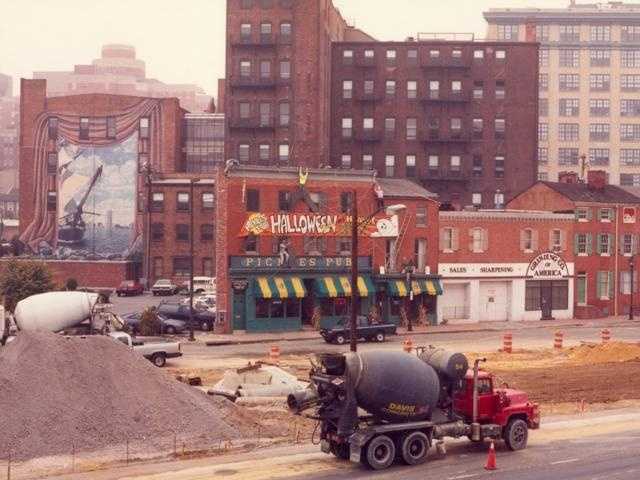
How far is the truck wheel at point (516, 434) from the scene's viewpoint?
28.9 m

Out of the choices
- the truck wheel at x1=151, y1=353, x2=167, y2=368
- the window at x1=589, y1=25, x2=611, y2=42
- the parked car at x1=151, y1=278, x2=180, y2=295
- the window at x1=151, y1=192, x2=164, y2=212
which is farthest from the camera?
the window at x1=589, y1=25, x2=611, y2=42

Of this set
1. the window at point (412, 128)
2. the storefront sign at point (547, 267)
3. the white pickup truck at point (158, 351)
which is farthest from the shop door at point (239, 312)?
the window at point (412, 128)

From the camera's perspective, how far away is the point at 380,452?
1029 inches

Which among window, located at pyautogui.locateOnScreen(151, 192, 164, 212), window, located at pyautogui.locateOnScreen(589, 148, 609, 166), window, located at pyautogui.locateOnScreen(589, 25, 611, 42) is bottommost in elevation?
window, located at pyautogui.locateOnScreen(151, 192, 164, 212)

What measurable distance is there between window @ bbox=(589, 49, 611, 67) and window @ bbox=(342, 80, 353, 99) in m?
59.6

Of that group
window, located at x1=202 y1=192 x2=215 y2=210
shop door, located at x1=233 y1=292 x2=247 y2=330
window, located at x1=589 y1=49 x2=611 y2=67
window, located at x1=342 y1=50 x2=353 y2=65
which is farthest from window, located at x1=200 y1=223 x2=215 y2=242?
window, located at x1=589 y1=49 x2=611 y2=67

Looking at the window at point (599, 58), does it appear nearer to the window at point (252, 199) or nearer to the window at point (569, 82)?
the window at point (569, 82)

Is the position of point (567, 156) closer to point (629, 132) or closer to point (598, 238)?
point (629, 132)

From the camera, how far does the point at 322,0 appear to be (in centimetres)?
10544

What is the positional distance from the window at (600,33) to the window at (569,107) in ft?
40.1

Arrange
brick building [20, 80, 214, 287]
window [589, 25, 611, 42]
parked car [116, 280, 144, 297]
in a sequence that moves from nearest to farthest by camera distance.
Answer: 1. parked car [116, 280, 144, 297]
2. brick building [20, 80, 214, 287]
3. window [589, 25, 611, 42]

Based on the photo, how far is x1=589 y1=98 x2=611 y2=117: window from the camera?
15475cm

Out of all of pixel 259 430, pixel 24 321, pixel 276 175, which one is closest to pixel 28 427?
pixel 259 430

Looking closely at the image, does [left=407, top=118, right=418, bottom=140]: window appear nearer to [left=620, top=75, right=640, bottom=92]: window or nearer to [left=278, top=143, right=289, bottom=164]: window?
[left=278, top=143, right=289, bottom=164]: window
